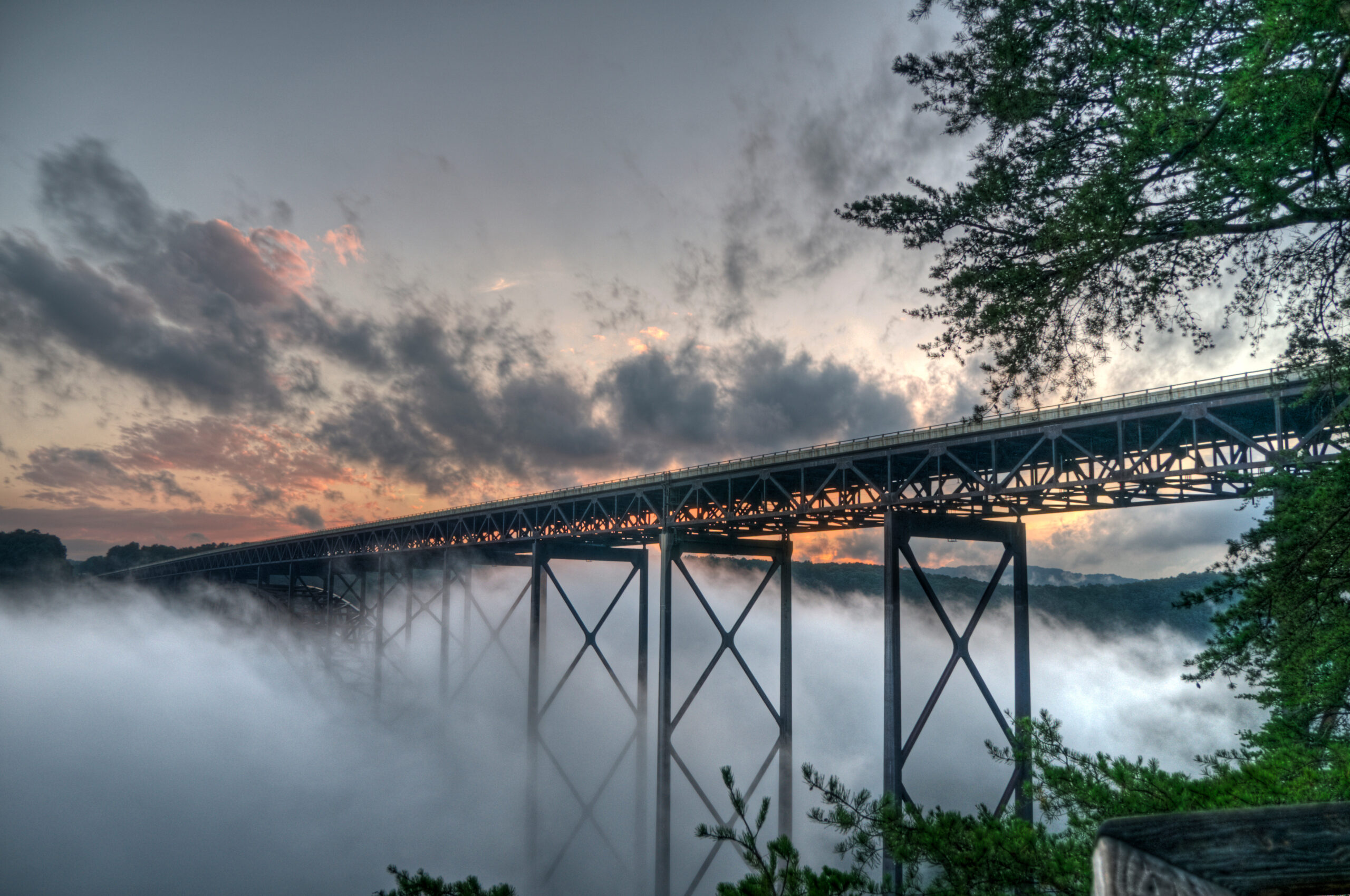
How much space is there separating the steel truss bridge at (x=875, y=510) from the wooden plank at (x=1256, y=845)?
31.1 feet

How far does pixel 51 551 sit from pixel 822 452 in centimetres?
15929

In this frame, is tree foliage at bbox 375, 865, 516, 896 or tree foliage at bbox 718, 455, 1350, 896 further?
tree foliage at bbox 375, 865, 516, 896

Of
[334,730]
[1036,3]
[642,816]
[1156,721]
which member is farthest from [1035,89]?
[1156,721]

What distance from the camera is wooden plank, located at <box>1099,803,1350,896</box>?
4.30 ft

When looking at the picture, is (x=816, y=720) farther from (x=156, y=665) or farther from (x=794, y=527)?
(x=156, y=665)

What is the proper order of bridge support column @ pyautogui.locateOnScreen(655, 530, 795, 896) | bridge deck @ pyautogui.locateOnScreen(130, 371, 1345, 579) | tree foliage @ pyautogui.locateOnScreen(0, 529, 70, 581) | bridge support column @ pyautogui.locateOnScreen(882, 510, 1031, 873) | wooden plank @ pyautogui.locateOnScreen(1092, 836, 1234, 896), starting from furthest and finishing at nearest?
1. tree foliage @ pyautogui.locateOnScreen(0, 529, 70, 581)
2. bridge support column @ pyautogui.locateOnScreen(655, 530, 795, 896)
3. bridge support column @ pyautogui.locateOnScreen(882, 510, 1031, 873)
4. bridge deck @ pyautogui.locateOnScreen(130, 371, 1345, 579)
5. wooden plank @ pyautogui.locateOnScreen(1092, 836, 1234, 896)

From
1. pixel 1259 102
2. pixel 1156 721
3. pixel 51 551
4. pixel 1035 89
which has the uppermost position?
pixel 1035 89

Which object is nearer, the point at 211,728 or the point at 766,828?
the point at 766,828

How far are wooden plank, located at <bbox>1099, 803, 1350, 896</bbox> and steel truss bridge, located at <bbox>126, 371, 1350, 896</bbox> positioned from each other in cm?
947

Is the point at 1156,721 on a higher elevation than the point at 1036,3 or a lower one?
lower

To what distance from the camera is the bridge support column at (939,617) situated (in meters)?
19.5

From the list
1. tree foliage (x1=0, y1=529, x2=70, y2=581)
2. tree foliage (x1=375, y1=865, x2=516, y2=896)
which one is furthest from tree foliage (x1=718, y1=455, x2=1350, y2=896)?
tree foliage (x1=0, y1=529, x2=70, y2=581)

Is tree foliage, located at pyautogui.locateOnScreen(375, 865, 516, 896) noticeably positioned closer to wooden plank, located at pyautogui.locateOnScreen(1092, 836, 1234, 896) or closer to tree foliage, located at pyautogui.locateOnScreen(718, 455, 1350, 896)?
tree foliage, located at pyautogui.locateOnScreen(718, 455, 1350, 896)

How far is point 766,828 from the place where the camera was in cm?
3491
